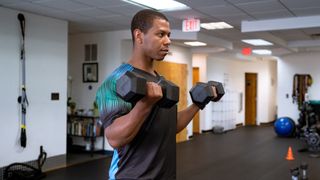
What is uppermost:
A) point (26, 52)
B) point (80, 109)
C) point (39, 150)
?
point (26, 52)

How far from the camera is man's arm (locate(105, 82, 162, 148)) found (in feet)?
3.18

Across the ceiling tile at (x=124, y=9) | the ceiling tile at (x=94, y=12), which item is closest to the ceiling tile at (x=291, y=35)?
the ceiling tile at (x=124, y=9)

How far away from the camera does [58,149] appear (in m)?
6.07

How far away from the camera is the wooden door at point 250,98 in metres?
13.9

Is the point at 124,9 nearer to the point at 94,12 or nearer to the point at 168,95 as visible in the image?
the point at 94,12

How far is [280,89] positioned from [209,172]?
19.8ft

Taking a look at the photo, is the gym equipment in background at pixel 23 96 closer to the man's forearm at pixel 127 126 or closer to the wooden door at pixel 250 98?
the man's forearm at pixel 127 126

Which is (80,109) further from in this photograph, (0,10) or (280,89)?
(280,89)

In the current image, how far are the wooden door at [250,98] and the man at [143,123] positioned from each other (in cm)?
1316

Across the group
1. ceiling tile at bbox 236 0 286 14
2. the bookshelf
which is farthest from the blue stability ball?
ceiling tile at bbox 236 0 286 14

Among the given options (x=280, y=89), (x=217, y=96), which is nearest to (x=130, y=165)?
(x=217, y=96)

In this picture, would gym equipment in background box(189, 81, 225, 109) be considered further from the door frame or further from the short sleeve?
the door frame

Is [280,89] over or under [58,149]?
over

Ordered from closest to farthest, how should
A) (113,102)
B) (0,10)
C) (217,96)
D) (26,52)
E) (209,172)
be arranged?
(113,102) → (217,96) → (0,10) → (26,52) → (209,172)
